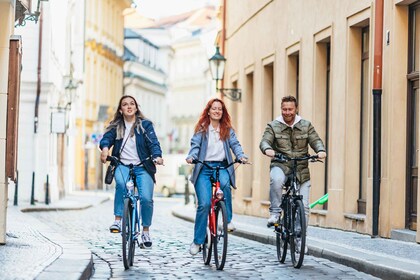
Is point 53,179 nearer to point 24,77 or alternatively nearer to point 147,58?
point 24,77

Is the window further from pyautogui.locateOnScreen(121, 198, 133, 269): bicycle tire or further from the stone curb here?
the stone curb

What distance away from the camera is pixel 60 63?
4362 centimetres

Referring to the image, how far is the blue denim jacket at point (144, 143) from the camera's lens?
43.5 feet

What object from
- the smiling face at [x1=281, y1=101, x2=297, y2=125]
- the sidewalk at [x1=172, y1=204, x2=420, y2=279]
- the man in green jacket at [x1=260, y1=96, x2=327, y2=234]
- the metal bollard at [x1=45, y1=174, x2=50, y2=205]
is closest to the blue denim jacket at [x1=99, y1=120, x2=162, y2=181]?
the man in green jacket at [x1=260, y1=96, x2=327, y2=234]

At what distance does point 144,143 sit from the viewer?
13375 millimetres

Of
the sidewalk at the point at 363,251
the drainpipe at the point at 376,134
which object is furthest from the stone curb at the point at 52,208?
the drainpipe at the point at 376,134

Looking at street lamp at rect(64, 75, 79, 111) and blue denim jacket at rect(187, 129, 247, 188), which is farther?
street lamp at rect(64, 75, 79, 111)

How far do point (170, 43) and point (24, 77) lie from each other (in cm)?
8006

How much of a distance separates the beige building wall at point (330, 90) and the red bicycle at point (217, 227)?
4194 mm

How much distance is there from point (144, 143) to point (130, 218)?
91 centimetres

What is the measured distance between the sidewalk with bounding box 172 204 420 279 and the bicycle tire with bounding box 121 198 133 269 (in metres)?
2.30

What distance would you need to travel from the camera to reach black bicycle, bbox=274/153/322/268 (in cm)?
1286

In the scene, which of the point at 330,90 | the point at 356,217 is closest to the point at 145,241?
the point at 356,217

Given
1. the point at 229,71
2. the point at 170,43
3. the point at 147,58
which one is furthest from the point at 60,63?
the point at 170,43
